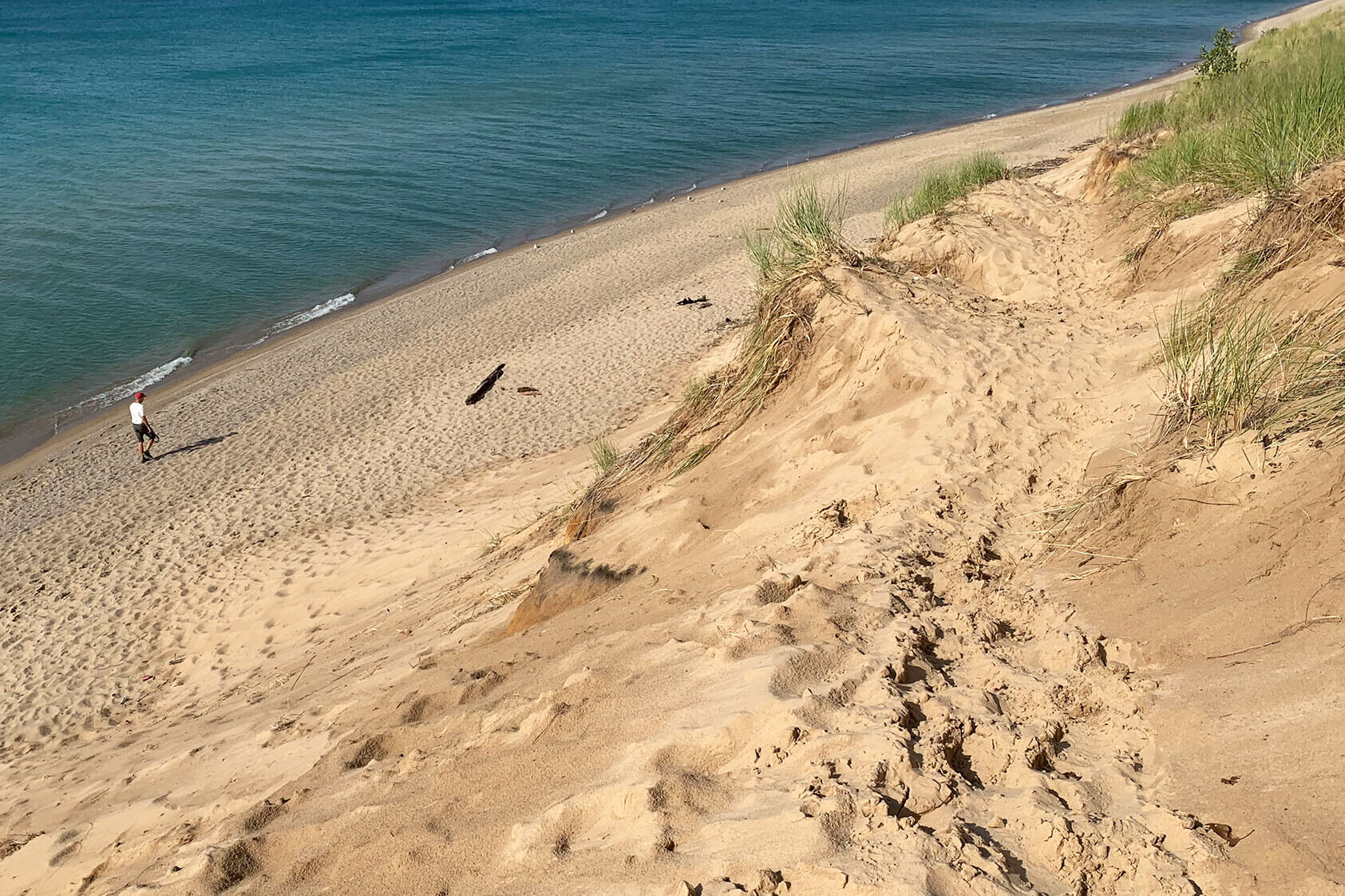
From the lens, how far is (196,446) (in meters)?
14.9

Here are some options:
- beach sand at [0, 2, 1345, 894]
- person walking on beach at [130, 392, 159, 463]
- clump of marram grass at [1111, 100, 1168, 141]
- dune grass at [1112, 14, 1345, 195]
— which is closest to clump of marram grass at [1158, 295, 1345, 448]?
beach sand at [0, 2, 1345, 894]

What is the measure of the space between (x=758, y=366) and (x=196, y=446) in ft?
36.3

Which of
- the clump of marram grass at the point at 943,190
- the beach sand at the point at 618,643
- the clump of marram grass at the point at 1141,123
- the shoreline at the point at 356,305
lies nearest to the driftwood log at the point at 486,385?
the beach sand at the point at 618,643

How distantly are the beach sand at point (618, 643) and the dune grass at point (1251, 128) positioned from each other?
1060 millimetres

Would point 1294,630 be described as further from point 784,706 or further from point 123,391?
point 123,391

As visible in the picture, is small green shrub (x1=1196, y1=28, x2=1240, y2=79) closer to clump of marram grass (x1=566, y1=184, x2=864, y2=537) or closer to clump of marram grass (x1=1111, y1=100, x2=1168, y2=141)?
clump of marram grass (x1=1111, y1=100, x2=1168, y2=141)

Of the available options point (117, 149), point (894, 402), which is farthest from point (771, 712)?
point (117, 149)

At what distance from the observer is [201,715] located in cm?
765

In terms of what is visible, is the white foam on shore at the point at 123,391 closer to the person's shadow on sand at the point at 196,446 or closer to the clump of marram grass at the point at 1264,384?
the person's shadow on sand at the point at 196,446

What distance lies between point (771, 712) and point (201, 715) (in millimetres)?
5868

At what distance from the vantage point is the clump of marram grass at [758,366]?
7387 mm

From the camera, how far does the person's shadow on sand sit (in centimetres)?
1473

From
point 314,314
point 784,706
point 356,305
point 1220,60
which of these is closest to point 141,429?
point 314,314

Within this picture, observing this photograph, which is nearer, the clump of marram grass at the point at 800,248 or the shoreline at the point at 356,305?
the clump of marram grass at the point at 800,248
